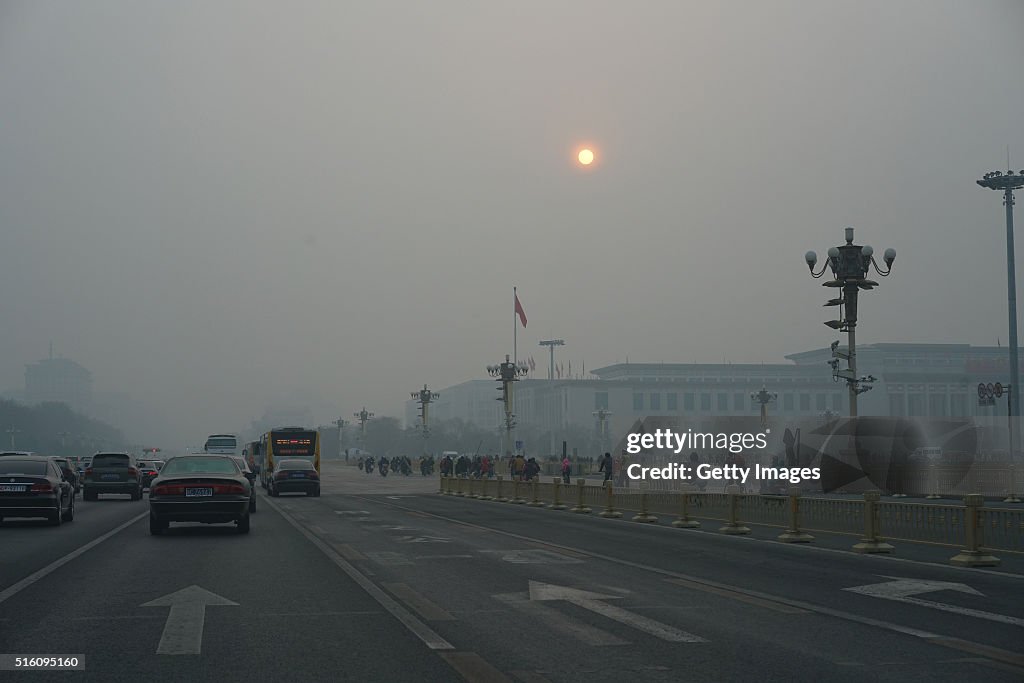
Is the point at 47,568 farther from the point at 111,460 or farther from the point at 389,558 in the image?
the point at 111,460

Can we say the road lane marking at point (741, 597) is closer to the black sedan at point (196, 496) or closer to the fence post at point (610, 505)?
the black sedan at point (196, 496)

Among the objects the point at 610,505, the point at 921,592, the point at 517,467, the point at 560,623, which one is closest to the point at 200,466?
→ the point at 610,505

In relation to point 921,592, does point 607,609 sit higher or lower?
higher

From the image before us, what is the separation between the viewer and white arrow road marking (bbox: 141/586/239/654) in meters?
8.97

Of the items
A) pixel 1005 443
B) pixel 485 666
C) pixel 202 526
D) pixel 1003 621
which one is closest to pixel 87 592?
pixel 485 666

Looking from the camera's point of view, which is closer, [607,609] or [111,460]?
[607,609]

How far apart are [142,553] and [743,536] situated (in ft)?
40.0

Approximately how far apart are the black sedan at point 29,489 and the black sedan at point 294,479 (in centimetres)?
2231

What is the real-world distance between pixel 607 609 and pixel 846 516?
10.6m

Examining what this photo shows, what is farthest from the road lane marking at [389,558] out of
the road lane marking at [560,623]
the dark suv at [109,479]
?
the dark suv at [109,479]

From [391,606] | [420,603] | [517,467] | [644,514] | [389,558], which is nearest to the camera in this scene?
[391,606]

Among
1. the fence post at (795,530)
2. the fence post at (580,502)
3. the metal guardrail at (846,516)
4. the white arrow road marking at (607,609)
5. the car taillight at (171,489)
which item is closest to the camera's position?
the white arrow road marking at (607,609)

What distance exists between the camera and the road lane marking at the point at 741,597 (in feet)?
36.8

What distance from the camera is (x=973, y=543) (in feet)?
53.2
